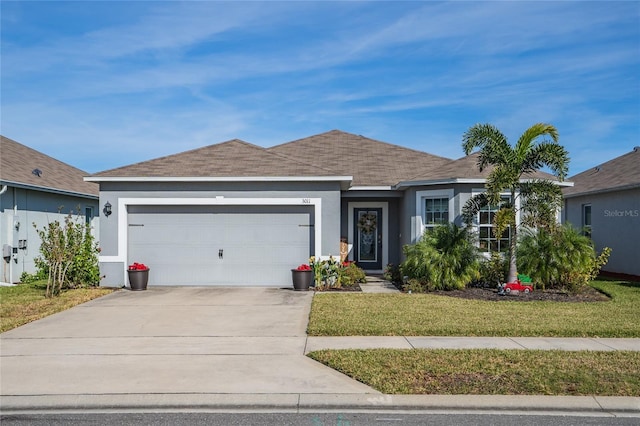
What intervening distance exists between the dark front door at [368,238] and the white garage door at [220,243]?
391cm

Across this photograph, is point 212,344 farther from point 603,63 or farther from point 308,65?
point 603,63

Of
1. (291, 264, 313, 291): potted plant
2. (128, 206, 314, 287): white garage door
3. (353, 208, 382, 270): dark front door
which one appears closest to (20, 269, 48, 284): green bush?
(128, 206, 314, 287): white garage door

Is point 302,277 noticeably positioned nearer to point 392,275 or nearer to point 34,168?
point 392,275

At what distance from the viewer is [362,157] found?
2106 cm

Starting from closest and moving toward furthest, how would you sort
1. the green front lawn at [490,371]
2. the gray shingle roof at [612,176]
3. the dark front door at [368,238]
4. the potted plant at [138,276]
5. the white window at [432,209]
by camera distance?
the green front lawn at [490,371]
the potted plant at [138,276]
the white window at [432,209]
the gray shingle roof at [612,176]
the dark front door at [368,238]

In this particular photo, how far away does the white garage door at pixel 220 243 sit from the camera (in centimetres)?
1517

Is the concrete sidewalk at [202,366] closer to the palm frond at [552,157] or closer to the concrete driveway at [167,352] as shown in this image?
the concrete driveway at [167,352]

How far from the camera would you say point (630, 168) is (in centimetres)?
1934

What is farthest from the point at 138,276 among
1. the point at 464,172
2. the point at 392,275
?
the point at 464,172

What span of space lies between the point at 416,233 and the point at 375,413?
1106 cm

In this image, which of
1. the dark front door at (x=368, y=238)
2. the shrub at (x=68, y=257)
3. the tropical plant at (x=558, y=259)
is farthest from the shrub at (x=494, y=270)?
the shrub at (x=68, y=257)

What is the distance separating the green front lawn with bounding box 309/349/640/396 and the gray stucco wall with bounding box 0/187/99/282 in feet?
38.2

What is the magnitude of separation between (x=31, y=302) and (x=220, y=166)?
605 cm

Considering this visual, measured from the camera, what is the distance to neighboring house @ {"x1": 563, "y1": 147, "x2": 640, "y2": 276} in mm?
17344
